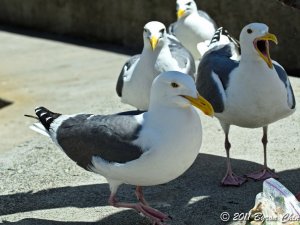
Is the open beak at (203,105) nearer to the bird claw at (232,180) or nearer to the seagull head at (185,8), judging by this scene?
the bird claw at (232,180)

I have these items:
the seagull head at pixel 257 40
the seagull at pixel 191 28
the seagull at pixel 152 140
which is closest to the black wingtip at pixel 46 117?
the seagull at pixel 152 140

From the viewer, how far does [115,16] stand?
12094 millimetres

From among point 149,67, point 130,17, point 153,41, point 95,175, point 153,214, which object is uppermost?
point 153,41

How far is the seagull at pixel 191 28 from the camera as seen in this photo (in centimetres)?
839

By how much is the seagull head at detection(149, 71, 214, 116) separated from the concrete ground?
972mm

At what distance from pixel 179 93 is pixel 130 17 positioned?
7262 millimetres

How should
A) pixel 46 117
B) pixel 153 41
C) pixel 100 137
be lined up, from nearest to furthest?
pixel 100 137
pixel 46 117
pixel 153 41

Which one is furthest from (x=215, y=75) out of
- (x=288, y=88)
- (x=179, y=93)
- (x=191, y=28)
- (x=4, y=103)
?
(x=4, y=103)

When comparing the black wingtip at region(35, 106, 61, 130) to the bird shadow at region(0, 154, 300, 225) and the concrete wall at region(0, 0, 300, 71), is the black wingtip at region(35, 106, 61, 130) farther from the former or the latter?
the concrete wall at region(0, 0, 300, 71)

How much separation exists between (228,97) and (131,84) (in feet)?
3.43

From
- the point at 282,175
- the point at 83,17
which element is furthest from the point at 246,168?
the point at 83,17

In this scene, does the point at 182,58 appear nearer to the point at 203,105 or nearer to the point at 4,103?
the point at 203,105

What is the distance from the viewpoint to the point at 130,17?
1185 cm

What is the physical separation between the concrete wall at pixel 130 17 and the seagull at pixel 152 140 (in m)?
4.06
